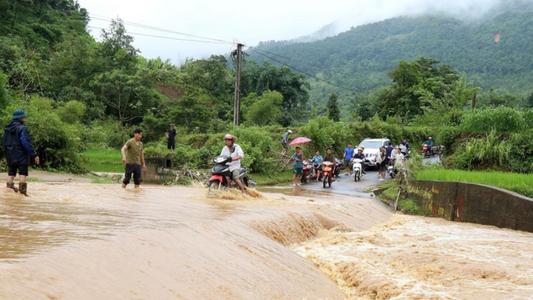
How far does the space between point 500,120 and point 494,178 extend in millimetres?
5674

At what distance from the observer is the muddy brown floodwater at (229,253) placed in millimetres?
4422

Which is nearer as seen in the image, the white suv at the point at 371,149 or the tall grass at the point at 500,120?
the tall grass at the point at 500,120

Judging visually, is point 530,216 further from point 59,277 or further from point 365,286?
point 59,277

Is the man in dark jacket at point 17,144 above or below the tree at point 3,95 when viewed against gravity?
below

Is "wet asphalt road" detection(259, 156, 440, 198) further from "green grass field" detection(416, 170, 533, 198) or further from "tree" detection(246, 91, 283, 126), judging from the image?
"tree" detection(246, 91, 283, 126)

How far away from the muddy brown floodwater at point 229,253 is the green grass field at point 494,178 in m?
1.62

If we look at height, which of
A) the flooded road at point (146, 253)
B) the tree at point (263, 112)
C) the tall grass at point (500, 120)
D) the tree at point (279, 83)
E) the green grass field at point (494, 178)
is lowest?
the flooded road at point (146, 253)

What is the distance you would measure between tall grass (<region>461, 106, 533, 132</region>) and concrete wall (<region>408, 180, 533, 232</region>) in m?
4.90

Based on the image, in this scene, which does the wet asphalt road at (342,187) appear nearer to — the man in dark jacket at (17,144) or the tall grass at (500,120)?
the tall grass at (500,120)

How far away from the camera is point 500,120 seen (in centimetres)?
1916

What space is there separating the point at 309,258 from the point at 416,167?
35.6 feet

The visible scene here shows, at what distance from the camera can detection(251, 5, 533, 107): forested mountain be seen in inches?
3767

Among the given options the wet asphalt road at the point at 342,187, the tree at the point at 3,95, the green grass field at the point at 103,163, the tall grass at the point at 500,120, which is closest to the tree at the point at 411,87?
the wet asphalt road at the point at 342,187

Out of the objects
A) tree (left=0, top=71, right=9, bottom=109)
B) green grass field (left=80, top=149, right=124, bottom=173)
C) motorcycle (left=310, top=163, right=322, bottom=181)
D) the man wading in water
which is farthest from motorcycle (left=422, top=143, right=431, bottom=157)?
the man wading in water
